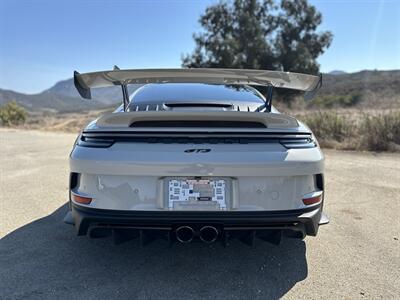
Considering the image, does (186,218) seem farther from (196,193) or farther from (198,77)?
(198,77)

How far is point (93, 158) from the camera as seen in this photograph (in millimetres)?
2484

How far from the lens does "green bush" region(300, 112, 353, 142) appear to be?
9.91 metres

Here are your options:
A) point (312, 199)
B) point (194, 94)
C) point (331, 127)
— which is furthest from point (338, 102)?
point (312, 199)

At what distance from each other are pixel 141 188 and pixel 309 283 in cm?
136

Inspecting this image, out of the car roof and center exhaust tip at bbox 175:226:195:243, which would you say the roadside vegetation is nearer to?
the car roof

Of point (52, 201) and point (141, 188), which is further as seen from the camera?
point (52, 201)

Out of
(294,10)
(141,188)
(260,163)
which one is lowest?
(141,188)

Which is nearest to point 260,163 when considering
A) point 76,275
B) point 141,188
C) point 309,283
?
point 141,188

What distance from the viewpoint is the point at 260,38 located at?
24.1m

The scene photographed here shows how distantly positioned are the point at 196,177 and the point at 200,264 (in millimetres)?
868

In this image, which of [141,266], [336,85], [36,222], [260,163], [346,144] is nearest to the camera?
[260,163]

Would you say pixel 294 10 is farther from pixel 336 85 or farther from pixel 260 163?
pixel 336 85

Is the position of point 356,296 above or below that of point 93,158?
below

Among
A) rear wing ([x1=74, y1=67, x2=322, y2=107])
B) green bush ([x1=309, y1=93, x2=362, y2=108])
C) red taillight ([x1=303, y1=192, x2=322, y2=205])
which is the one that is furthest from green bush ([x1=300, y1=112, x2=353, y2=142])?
green bush ([x1=309, y1=93, x2=362, y2=108])
